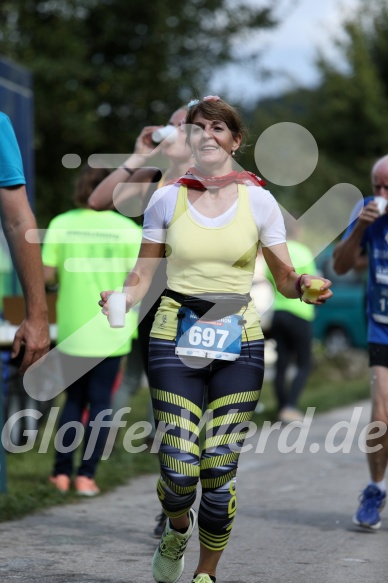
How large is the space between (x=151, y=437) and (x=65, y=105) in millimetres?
11353

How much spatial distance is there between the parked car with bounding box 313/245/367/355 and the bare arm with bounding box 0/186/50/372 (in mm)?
20531

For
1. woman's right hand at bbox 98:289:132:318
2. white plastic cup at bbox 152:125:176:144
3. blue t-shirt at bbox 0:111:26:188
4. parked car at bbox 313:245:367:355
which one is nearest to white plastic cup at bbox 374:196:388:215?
white plastic cup at bbox 152:125:176:144

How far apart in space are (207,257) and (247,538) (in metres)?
2.14

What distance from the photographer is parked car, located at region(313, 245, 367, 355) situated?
79.8 feet

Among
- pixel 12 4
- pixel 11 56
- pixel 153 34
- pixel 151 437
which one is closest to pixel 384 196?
pixel 151 437

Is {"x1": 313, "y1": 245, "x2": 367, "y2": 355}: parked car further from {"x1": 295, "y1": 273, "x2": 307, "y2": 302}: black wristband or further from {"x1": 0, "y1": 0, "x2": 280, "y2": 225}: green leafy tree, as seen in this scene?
{"x1": 295, "y1": 273, "x2": 307, "y2": 302}: black wristband

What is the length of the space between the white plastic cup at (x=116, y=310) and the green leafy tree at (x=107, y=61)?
15643 millimetres

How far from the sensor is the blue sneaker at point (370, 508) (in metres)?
6.43

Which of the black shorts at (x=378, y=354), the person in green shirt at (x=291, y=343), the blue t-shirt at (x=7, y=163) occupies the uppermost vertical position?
the blue t-shirt at (x=7, y=163)

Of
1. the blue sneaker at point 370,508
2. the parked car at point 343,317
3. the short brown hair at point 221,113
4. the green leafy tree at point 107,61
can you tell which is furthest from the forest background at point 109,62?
the short brown hair at point 221,113

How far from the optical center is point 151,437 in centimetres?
998

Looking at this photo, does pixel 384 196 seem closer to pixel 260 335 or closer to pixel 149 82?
pixel 260 335

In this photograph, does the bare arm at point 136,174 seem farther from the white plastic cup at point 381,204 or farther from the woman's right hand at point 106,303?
the woman's right hand at point 106,303

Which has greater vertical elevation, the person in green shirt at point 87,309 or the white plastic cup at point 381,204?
the white plastic cup at point 381,204
